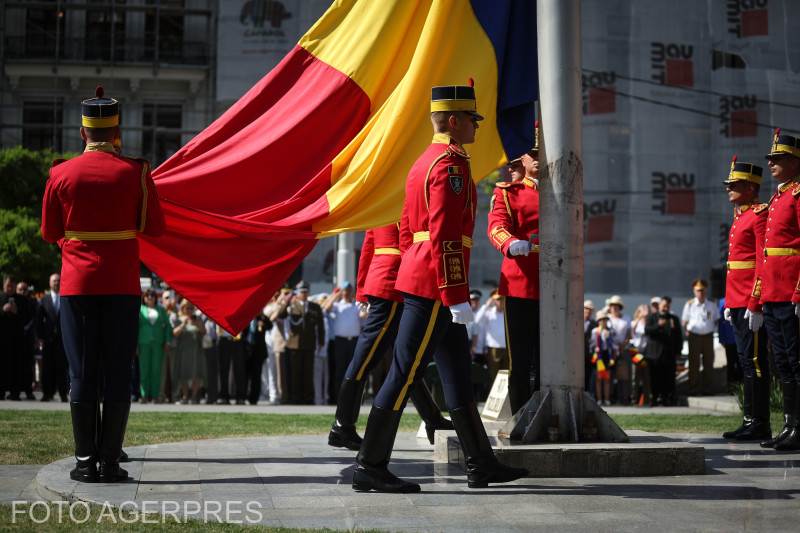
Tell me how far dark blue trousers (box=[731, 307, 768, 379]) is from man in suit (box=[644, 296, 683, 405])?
861 centimetres

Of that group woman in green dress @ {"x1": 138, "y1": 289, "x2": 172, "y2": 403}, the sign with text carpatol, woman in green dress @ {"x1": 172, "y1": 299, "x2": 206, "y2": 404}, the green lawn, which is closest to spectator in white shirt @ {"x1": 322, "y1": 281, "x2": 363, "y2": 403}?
woman in green dress @ {"x1": 172, "y1": 299, "x2": 206, "y2": 404}

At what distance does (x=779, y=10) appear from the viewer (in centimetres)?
2905

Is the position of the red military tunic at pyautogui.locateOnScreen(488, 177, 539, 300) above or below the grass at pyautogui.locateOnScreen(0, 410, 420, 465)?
above

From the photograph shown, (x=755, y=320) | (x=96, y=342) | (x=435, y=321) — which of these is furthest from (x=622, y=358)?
(x=96, y=342)

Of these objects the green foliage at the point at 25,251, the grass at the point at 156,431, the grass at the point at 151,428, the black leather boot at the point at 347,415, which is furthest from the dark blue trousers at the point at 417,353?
the green foliage at the point at 25,251

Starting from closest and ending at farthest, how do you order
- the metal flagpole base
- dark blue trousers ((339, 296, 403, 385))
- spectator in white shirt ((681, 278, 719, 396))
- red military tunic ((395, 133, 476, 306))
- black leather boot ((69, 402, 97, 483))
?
red military tunic ((395, 133, 476, 306)) < black leather boot ((69, 402, 97, 483)) < the metal flagpole base < dark blue trousers ((339, 296, 403, 385)) < spectator in white shirt ((681, 278, 719, 396))

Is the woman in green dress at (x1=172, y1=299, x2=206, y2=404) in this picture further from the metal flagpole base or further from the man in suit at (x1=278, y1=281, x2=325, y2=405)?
the metal flagpole base

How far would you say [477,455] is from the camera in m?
5.84

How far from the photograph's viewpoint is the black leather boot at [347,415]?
7.48 m

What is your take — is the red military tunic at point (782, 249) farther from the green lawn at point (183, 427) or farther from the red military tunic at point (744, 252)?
the green lawn at point (183, 427)

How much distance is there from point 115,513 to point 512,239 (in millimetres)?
3304

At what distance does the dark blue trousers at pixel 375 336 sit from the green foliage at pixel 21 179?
23993 millimetres

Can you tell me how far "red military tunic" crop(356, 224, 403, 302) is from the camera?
7.39m

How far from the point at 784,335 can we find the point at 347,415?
3.59 metres
